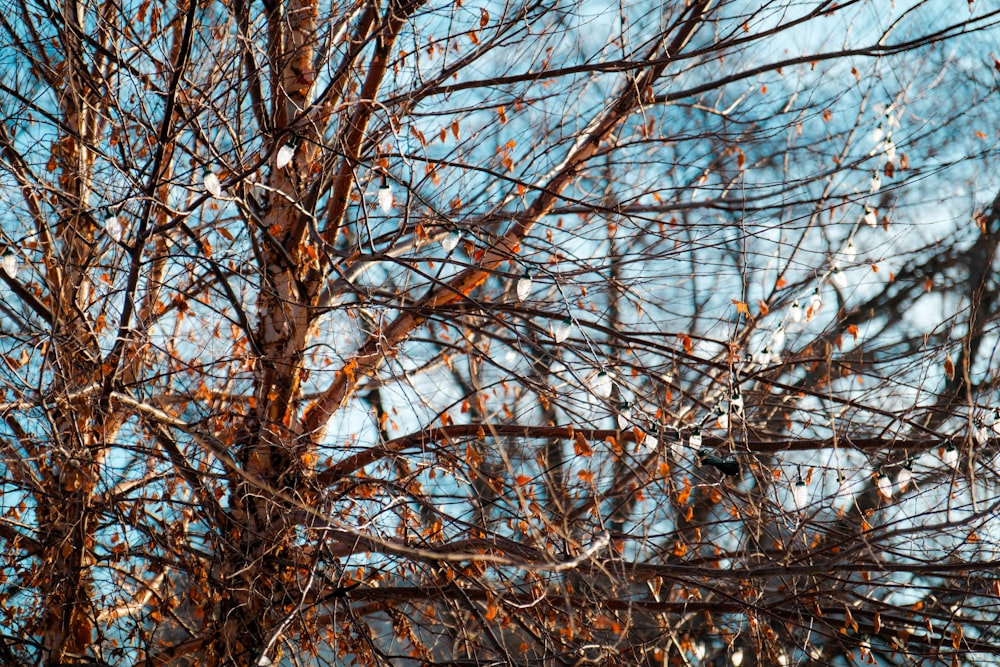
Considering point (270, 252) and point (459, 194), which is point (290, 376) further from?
point (459, 194)

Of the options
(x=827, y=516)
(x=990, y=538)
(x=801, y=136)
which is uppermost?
(x=801, y=136)

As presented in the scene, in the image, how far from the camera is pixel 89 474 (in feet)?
11.9

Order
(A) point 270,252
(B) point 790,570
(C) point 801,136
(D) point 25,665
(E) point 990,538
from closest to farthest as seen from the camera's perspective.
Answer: (B) point 790,570
(D) point 25,665
(E) point 990,538
(A) point 270,252
(C) point 801,136

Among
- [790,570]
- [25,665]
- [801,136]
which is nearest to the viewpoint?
[790,570]

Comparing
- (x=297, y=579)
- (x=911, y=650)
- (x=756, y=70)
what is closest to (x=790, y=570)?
(x=911, y=650)

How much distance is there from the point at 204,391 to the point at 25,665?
1.40 m

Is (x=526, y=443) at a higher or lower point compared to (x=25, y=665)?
higher

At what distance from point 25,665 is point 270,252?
2150 mm

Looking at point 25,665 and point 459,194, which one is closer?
point 25,665

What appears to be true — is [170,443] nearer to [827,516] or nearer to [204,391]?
[204,391]

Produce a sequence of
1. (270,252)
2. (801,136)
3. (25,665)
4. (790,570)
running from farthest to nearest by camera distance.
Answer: (801,136) → (270,252) → (25,665) → (790,570)

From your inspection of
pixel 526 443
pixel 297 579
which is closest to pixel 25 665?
pixel 297 579

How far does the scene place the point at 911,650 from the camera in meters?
3.84

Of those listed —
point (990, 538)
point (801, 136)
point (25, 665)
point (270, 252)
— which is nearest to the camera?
point (25, 665)
